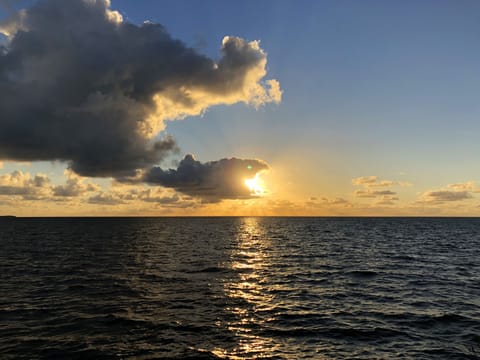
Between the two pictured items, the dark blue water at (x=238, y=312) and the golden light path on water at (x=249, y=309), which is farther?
the dark blue water at (x=238, y=312)

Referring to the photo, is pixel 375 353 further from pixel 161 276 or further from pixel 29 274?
pixel 29 274

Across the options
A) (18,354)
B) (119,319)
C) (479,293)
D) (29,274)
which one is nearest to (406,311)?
(479,293)

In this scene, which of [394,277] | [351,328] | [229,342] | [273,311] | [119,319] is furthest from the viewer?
[394,277]

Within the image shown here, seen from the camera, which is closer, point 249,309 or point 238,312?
point 238,312

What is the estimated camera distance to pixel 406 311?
26734 millimetres

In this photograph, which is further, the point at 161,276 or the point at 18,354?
the point at 161,276

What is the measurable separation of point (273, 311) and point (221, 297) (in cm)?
620

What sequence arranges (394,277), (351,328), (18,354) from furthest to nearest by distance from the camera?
(394,277)
(351,328)
(18,354)

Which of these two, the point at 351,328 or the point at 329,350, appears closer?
the point at 329,350

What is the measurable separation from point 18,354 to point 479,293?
37.5 meters

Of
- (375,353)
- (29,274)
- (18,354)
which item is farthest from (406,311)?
(29,274)

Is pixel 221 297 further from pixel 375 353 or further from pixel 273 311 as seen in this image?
pixel 375 353

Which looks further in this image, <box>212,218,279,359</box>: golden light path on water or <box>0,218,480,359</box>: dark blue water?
<box>0,218,480,359</box>: dark blue water

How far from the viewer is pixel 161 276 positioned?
40594mm
